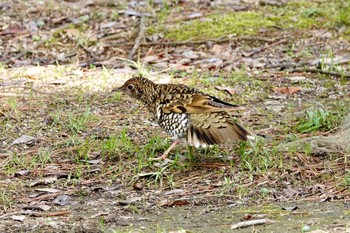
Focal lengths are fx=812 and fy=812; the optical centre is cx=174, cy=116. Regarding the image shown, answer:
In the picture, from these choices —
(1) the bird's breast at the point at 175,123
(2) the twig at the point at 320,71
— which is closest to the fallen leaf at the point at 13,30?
(2) the twig at the point at 320,71

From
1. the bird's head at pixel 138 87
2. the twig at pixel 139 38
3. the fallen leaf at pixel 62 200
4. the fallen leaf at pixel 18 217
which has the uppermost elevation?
the bird's head at pixel 138 87

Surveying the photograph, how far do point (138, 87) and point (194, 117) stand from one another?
32.7 inches

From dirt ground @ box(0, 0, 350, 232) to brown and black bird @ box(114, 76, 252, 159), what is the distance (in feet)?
0.91

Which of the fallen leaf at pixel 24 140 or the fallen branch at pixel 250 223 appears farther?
the fallen leaf at pixel 24 140

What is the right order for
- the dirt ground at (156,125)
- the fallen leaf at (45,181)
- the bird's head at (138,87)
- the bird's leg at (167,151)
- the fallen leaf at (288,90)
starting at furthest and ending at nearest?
the fallen leaf at (288,90)
the bird's head at (138,87)
the bird's leg at (167,151)
the fallen leaf at (45,181)
the dirt ground at (156,125)

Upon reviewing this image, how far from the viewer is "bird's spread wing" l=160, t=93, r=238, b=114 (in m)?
6.32

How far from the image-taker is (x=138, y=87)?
6.97 m

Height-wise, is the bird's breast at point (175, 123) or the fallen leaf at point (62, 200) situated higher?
the bird's breast at point (175, 123)

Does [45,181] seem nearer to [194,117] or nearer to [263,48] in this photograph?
[194,117]

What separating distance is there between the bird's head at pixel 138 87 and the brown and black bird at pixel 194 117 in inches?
5.3

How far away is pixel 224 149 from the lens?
6777 mm

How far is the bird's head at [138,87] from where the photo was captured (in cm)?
689

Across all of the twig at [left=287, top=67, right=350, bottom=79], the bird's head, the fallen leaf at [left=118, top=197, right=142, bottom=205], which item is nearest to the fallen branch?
the fallen leaf at [left=118, top=197, right=142, bottom=205]

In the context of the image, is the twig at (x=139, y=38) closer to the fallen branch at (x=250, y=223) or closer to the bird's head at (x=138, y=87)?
the bird's head at (x=138, y=87)
